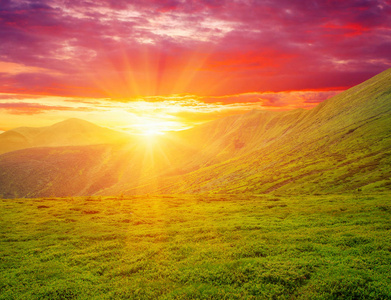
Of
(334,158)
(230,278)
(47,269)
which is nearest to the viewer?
(230,278)

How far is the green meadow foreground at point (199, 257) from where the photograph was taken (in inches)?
725

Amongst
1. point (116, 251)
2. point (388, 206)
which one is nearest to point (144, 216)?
point (116, 251)

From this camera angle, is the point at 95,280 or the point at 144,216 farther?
the point at 144,216

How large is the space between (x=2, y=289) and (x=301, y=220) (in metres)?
37.8

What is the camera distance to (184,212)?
160ft

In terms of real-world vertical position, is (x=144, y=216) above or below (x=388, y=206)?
below

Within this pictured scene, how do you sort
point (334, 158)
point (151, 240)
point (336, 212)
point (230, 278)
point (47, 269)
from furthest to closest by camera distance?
point (334, 158) < point (336, 212) < point (151, 240) < point (47, 269) < point (230, 278)

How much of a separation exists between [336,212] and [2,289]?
46.5 metres

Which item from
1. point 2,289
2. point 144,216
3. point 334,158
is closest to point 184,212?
point 144,216

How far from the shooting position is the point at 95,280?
20.5 metres

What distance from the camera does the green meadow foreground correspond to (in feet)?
60.4

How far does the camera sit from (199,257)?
24.0 metres

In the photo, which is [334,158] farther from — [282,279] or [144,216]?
[282,279]

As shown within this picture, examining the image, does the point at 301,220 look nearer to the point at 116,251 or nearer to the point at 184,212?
the point at 184,212
